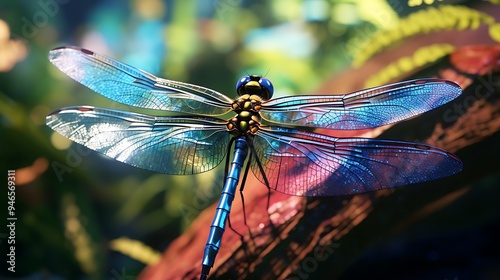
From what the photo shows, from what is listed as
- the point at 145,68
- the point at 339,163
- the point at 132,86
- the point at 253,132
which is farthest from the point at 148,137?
the point at 145,68

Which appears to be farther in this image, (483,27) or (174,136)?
(483,27)

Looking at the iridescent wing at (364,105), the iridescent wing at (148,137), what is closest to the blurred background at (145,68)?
the iridescent wing at (364,105)

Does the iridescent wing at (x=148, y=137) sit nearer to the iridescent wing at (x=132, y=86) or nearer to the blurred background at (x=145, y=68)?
the iridescent wing at (x=132, y=86)

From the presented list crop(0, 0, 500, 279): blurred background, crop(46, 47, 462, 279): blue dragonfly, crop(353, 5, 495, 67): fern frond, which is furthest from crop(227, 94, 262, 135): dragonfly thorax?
crop(353, 5, 495, 67): fern frond

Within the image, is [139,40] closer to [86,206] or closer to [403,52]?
[86,206]

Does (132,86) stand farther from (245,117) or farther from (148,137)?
(245,117)

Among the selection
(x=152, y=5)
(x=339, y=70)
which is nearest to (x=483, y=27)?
(x=339, y=70)
